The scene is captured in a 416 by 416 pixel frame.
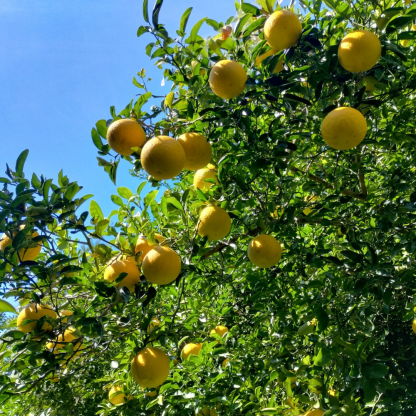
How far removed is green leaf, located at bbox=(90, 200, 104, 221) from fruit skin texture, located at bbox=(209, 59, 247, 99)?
2.88 ft

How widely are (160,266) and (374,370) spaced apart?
1.04 m

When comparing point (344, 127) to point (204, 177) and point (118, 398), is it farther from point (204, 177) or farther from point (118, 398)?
point (118, 398)

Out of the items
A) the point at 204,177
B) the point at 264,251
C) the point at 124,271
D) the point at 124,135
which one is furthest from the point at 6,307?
the point at 264,251

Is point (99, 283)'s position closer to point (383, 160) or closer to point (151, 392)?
point (151, 392)

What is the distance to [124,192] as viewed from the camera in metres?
1.92

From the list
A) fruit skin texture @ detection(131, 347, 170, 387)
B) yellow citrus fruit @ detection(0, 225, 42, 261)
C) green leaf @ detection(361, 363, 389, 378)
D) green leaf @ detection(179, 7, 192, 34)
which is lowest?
green leaf @ detection(361, 363, 389, 378)

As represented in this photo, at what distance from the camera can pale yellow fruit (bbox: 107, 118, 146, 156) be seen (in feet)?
5.25

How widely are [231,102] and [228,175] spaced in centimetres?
42

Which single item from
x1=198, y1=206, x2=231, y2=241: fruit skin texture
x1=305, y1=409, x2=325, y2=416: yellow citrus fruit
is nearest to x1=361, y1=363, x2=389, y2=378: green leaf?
x1=305, y1=409, x2=325, y2=416: yellow citrus fruit

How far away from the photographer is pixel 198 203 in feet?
5.94

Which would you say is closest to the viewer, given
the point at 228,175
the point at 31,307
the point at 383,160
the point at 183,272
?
the point at 31,307

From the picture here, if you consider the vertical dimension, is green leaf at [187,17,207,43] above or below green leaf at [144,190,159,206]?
above

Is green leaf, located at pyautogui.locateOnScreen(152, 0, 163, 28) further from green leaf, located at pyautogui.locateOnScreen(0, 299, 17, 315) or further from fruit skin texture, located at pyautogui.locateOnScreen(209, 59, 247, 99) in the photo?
green leaf, located at pyautogui.locateOnScreen(0, 299, 17, 315)

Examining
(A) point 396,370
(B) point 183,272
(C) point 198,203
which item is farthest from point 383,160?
(A) point 396,370
